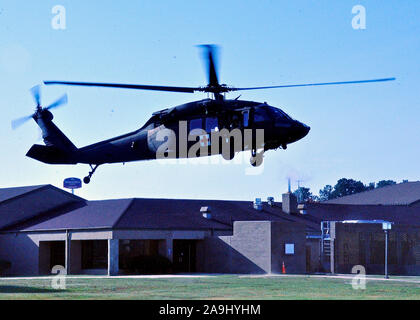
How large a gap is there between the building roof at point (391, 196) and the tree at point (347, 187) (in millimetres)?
69193

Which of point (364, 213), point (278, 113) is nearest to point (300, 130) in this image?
point (278, 113)

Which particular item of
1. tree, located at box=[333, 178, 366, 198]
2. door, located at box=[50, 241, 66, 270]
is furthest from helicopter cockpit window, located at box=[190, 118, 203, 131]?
tree, located at box=[333, 178, 366, 198]

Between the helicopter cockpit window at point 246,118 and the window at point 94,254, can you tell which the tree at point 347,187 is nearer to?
the window at point 94,254

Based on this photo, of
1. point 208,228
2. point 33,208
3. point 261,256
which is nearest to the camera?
point 261,256

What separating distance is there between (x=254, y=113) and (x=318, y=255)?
34299 millimetres

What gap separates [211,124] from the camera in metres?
28.0

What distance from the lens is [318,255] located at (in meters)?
60.5

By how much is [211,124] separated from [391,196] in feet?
177

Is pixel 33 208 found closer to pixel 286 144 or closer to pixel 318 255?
pixel 318 255

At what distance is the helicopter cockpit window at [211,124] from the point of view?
2797 cm

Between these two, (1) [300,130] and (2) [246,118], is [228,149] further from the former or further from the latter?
(1) [300,130]

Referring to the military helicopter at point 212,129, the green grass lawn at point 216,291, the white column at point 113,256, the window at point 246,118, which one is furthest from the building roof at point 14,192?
the window at point 246,118
